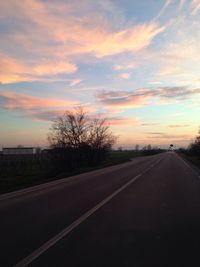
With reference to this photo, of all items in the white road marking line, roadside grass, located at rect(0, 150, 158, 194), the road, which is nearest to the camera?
the white road marking line

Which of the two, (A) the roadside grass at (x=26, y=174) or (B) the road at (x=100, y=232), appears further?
(A) the roadside grass at (x=26, y=174)

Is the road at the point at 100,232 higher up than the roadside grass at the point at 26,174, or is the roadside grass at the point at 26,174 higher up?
the roadside grass at the point at 26,174

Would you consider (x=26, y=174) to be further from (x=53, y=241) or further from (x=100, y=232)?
(x=53, y=241)

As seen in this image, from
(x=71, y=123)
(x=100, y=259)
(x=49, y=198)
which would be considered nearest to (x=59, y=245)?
(x=100, y=259)

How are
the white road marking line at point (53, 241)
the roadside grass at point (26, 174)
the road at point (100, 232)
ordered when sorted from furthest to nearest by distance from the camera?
1. the roadside grass at point (26, 174)
2. the road at point (100, 232)
3. the white road marking line at point (53, 241)

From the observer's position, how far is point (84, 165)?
54656 mm

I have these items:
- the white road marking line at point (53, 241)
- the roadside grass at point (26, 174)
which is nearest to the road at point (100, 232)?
the white road marking line at point (53, 241)

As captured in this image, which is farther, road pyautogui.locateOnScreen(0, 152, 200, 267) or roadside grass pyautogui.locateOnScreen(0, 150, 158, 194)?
roadside grass pyautogui.locateOnScreen(0, 150, 158, 194)

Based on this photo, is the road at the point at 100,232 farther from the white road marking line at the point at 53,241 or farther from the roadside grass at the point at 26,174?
the roadside grass at the point at 26,174

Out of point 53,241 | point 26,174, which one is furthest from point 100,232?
point 26,174

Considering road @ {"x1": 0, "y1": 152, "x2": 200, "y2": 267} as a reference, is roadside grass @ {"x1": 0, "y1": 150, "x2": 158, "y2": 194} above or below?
above

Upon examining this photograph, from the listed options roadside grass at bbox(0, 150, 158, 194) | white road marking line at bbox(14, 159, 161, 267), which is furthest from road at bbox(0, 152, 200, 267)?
roadside grass at bbox(0, 150, 158, 194)

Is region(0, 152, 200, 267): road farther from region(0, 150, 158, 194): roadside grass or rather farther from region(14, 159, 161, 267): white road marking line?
region(0, 150, 158, 194): roadside grass

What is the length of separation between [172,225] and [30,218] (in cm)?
355
